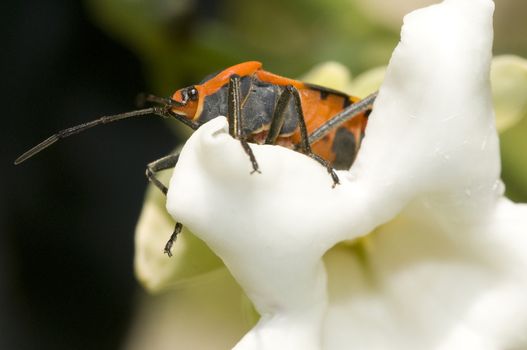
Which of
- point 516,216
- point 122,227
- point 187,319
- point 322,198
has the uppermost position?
point 322,198

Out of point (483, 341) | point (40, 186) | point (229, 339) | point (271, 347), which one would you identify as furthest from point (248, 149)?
point (40, 186)

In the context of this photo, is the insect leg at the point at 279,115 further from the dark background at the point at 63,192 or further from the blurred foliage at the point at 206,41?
the dark background at the point at 63,192

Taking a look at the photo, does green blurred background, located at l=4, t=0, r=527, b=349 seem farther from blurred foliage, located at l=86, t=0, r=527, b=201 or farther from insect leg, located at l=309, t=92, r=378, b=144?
insect leg, located at l=309, t=92, r=378, b=144

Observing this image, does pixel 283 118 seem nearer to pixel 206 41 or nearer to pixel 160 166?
pixel 160 166

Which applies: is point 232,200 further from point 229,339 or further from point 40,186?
point 40,186

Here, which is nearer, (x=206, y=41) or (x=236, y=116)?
(x=236, y=116)

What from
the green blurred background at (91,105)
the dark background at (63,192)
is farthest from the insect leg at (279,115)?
the dark background at (63,192)

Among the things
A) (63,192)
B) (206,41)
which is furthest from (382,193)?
(63,192)

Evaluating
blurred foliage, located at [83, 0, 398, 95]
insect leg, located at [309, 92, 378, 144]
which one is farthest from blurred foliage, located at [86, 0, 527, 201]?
insect leg, located at [309, 92, 378, 144]
